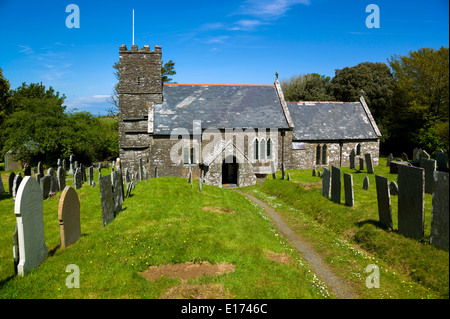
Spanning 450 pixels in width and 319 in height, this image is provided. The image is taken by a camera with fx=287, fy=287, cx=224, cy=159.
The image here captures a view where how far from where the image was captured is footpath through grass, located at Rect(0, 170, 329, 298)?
19.0 feet

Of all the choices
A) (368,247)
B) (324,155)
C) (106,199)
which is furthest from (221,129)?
(368,247)

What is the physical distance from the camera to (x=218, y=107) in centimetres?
2748

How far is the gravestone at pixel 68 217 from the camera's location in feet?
24.8

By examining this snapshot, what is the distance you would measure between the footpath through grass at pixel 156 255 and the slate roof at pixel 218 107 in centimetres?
1440

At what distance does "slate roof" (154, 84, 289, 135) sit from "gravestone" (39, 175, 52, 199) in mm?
11206

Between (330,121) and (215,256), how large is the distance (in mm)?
26071

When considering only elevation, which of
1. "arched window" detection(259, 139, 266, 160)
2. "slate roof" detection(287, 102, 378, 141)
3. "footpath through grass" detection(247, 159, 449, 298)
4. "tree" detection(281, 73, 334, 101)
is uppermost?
"tree" detection(281, 73, 334, 101)

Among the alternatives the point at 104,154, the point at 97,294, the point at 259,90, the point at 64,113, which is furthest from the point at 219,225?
the point at 104,154

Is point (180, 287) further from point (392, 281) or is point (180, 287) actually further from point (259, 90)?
point (259, 90)

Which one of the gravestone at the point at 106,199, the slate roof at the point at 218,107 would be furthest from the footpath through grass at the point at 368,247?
the slate roof at the point at 218,107

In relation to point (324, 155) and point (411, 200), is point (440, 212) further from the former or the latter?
point (324, 155)

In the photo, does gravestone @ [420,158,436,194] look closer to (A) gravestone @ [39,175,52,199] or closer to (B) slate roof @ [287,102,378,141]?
(B) slate roof @ [287,102,378,141]

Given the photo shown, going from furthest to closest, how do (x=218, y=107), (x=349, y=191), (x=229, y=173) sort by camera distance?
(x=218, y=107) → (x=229, y=173) → (x=349, y=191)

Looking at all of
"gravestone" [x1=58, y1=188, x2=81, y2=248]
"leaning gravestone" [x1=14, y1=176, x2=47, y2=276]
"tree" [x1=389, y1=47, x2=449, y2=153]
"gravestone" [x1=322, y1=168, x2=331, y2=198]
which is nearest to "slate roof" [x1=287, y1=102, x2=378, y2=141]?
"tree" [x1=389, y1=47, x2=449, y2=153]
